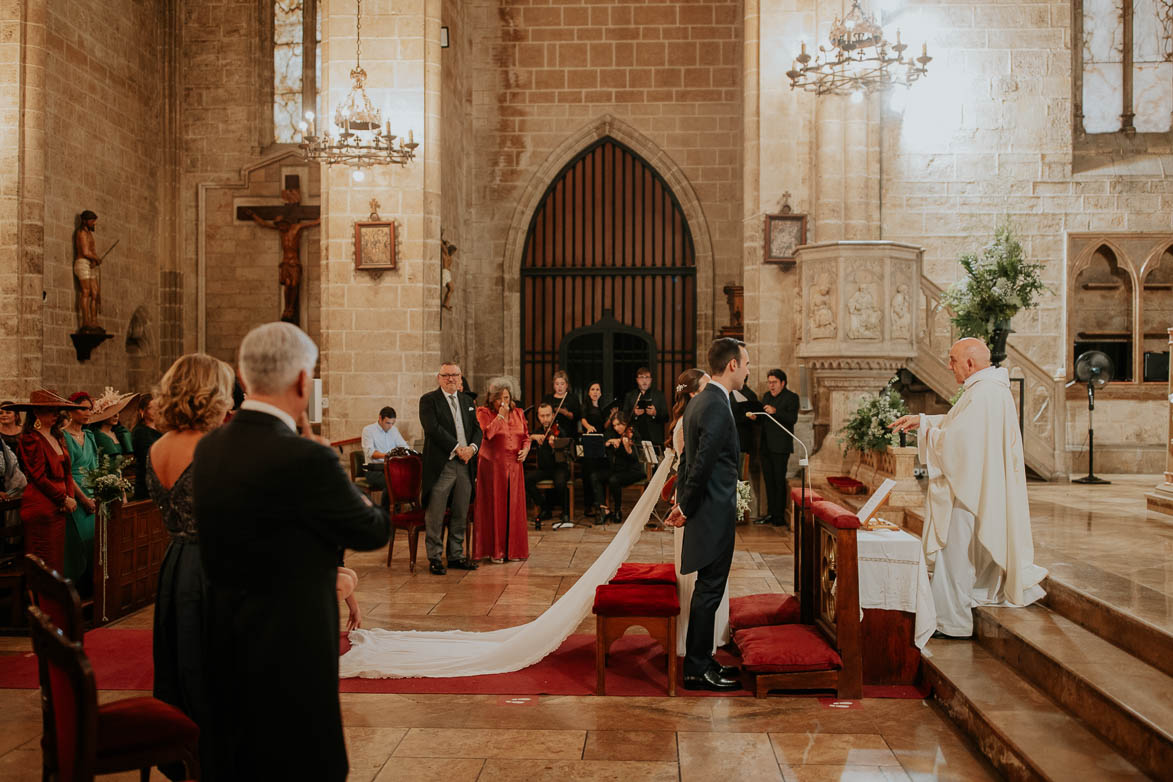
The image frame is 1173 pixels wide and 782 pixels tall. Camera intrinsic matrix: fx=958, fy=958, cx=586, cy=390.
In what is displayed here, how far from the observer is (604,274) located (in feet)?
45.0

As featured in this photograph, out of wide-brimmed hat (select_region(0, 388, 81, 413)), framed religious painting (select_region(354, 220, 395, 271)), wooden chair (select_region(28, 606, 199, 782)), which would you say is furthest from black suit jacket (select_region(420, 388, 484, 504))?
wooden chair (select_region(28, 606, 199, 782))

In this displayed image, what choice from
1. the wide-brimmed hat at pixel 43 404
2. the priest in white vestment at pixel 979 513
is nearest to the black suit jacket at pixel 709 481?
the priest in white vestment at pixel 979 513

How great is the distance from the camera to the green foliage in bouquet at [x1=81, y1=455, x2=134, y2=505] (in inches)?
219

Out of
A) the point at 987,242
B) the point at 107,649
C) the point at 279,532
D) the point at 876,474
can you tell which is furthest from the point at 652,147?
the point at 279,532

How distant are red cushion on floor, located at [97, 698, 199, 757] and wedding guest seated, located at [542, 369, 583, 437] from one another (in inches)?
273

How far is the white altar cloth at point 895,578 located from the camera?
4500 millimetres

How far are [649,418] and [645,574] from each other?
5.29 m

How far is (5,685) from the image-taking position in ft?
14.8

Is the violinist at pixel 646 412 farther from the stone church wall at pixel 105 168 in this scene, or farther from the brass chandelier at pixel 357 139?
the stone church wall at pixel 105 168

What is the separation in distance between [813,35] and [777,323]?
3022 millimetres

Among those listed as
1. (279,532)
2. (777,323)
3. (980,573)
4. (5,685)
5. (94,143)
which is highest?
(94,143)

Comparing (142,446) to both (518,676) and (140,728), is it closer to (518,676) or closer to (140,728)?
(518,676)

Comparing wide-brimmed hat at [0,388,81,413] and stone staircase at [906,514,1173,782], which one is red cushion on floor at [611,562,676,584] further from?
wide-brimmed hat at [0,388,81,413]

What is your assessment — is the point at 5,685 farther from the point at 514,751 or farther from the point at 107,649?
the point at 514,751
